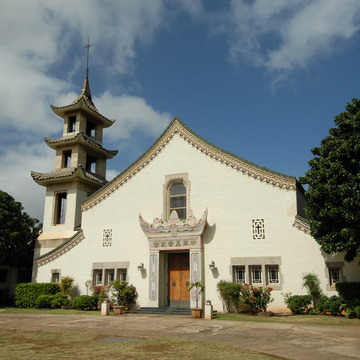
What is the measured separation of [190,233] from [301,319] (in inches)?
266

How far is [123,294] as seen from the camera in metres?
19.0

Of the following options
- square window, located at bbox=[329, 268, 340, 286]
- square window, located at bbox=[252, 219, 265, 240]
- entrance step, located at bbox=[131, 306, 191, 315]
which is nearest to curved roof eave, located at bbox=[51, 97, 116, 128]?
entrance step, located at bbox=[131, 306, 191, 315]

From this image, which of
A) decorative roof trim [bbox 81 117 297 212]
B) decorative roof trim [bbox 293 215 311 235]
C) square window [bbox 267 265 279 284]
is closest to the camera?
decorative roof trim [bbox 293 215 311 235]

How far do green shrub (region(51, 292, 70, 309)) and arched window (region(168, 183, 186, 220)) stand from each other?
774cm

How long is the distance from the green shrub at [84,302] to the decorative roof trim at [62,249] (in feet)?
11.4

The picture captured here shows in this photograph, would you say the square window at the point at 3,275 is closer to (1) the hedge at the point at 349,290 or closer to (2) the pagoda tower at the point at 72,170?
(2) the pagoda tower at the point at 72,170

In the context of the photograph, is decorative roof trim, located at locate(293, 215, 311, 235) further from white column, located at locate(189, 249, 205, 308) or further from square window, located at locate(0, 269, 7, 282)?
square window, located at locate(0, 269, 7, 282)

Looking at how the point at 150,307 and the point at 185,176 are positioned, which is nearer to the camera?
the point at 150,307

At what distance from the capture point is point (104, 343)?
31.2 feet

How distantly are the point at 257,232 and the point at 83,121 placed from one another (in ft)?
58.8

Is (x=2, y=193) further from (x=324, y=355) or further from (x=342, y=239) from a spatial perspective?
(x=324, y=355)

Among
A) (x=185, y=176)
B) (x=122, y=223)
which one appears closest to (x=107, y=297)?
(x=122, y=223)

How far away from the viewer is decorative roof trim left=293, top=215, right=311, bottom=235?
17031mm

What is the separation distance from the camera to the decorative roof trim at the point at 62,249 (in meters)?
22.1
